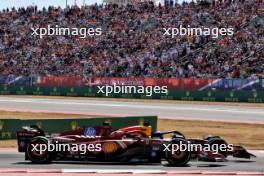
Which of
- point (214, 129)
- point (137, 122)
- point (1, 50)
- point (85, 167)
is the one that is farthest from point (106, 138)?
point (1, 50)

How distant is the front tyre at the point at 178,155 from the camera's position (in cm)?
1434

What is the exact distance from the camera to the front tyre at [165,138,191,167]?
47.1ft

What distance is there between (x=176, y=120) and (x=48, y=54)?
26657 mm

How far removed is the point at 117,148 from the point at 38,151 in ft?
6.54

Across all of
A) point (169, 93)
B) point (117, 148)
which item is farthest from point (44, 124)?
point (169, 93)

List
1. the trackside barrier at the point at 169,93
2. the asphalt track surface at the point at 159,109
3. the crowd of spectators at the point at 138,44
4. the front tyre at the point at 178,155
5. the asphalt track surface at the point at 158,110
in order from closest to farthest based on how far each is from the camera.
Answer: the front tyre at the point at 178,155 → the asphalt track surface at the point at 158,110 → the asphalt track surface at the point at 159,109 → the trackside barrier at the point at 169,93 → the crowd of spectators at the point at 138,44

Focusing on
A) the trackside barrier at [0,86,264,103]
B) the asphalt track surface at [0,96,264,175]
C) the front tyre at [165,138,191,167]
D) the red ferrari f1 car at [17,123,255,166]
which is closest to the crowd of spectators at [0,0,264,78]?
the trackside barrier at [0,86,264,103]

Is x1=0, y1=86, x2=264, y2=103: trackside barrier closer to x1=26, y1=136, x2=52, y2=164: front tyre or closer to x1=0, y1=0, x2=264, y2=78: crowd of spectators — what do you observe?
x1=0, y1=0, x2=264, y2=78: crowd of spectators

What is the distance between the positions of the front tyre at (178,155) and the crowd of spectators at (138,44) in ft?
88.0

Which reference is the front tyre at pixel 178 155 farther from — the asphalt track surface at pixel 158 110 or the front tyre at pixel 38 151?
the front tyre at pixel 38 151

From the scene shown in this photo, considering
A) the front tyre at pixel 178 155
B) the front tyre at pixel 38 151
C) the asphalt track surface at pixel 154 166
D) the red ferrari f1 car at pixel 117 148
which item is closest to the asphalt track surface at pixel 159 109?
the asphalt track surface at pixel 154 166

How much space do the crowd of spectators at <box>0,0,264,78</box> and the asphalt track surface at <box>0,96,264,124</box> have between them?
413 cm

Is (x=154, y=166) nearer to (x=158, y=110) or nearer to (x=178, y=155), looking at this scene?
(x=178, y=155)

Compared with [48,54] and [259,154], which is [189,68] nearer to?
[48,54]
